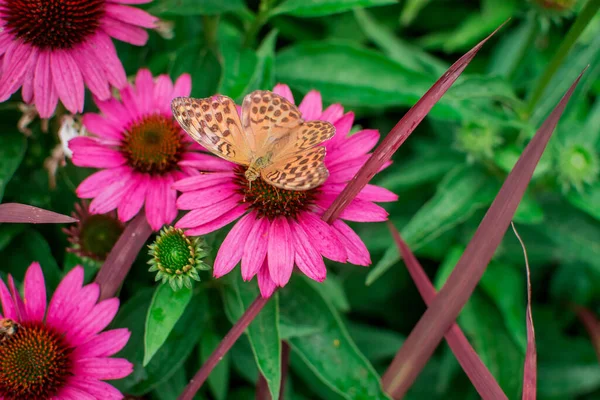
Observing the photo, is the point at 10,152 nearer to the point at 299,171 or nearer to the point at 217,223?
the point at 217,223

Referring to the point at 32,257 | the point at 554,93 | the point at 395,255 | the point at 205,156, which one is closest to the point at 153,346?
the point at 205,156

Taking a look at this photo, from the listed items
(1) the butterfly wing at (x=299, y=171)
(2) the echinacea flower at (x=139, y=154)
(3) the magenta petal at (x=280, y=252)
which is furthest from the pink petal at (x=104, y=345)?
(1) the butterfly wing at (x=299, y=171)

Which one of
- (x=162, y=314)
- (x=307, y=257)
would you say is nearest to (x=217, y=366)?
(x=162, y=314)

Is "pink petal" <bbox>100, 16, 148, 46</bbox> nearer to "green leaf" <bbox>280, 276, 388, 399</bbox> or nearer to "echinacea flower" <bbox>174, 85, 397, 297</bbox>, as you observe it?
"echinacea flower" <bbox>174, 85, 397, 297</bbox>

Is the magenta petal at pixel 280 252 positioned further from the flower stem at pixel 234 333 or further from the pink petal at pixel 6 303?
the pink petal at pixel 6 303

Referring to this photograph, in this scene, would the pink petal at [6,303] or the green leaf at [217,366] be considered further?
the green leaf at [217,366]

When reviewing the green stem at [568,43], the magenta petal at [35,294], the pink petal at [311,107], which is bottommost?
the magenta petal at [35,294]
